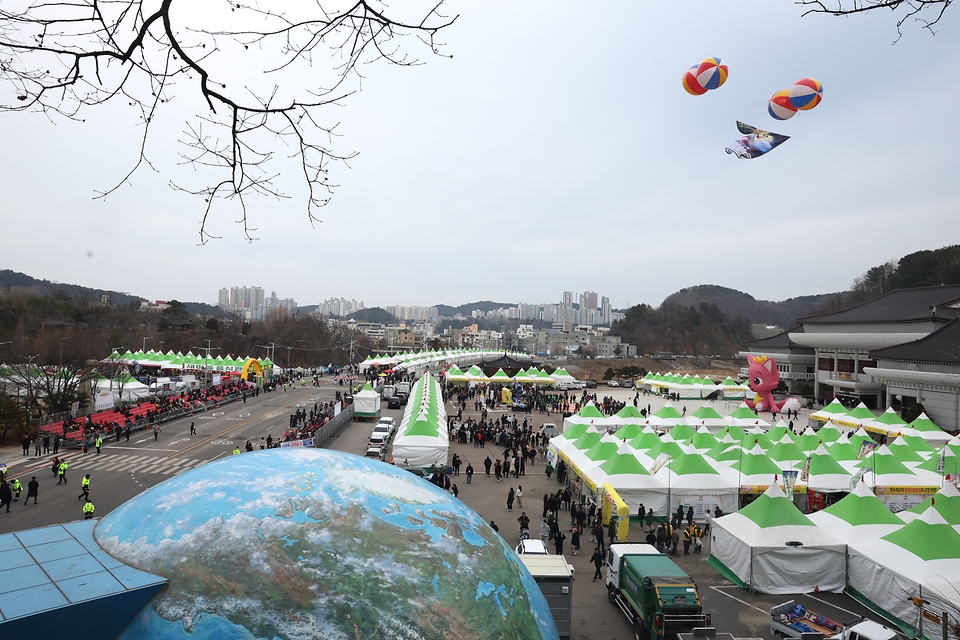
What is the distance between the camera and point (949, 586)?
11.1 m

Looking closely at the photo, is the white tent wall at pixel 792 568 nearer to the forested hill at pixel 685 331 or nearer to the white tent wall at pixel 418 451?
the white tent wall at pixel 418 451

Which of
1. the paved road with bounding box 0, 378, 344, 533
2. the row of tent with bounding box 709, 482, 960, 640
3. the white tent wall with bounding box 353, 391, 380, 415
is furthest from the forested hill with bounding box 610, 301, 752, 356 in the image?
the row of tent with bounding box 709, 482, 960, 640

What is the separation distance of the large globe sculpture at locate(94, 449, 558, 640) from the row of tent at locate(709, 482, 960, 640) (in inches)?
457

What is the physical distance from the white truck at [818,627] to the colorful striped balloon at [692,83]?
2259cm

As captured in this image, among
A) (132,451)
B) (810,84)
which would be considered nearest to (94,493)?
(132,451)

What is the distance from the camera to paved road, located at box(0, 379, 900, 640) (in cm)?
1224

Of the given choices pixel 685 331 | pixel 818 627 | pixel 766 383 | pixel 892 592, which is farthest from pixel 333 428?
pixel 685 331

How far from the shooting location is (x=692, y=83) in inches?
1025

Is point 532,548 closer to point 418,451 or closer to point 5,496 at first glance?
point 418,451

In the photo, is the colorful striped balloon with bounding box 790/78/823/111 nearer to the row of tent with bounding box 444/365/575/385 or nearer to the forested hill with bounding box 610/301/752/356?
the row of tent with bounding box 444/365/575/385

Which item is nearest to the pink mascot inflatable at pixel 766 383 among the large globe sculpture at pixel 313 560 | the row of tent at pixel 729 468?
the row of tent at pixel 729 468

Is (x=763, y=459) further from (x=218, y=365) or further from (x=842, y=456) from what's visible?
(x=218, y=365)

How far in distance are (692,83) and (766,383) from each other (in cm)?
2701

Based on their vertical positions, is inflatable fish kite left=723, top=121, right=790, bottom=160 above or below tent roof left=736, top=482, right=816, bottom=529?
above
